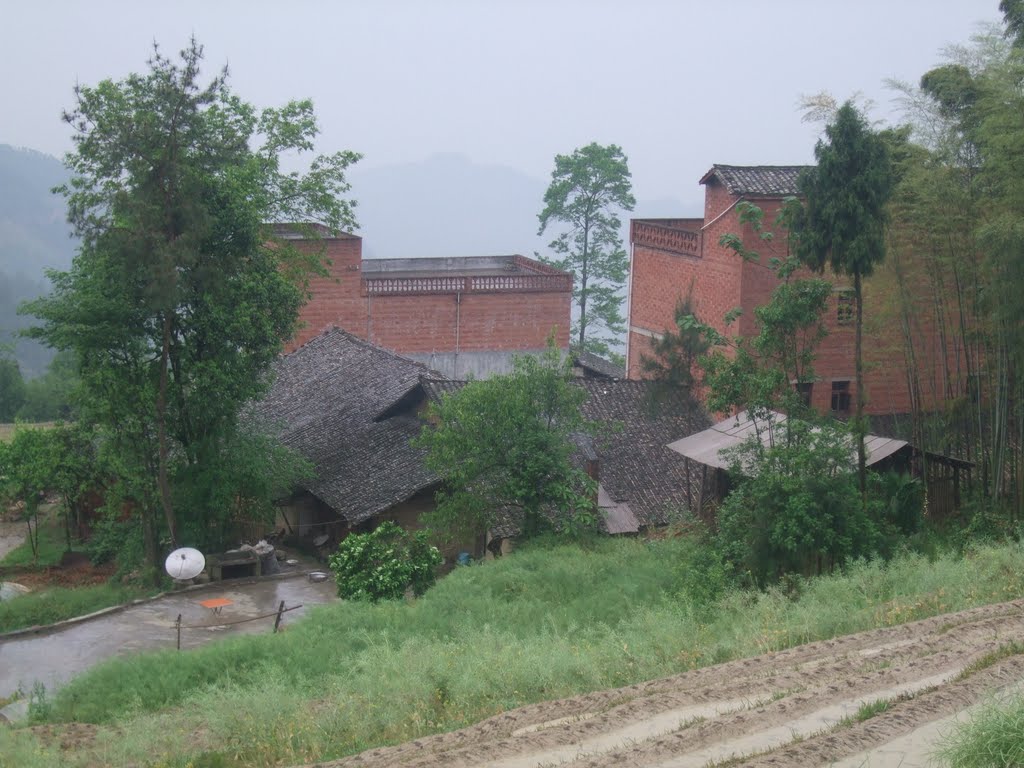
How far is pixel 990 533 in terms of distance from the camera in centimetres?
1435

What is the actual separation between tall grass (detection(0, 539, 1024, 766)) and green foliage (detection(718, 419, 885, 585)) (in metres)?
0.53

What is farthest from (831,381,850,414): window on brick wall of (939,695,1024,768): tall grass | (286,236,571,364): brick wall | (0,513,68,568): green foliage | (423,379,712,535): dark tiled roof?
(939,695,1024,768): tall grass

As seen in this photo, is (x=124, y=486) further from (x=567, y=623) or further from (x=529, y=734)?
(x=529, y=734)

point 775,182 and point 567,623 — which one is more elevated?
point 775,182

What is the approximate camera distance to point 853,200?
14.3 m

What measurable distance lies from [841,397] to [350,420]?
36.6 ft

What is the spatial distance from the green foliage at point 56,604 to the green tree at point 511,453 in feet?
18.6

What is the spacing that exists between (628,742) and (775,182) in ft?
58.1

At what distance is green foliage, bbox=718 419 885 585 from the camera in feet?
44.4

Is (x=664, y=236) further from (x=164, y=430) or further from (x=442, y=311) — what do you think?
(x=164, y=430)

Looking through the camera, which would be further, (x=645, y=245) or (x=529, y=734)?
(x=645, y=245)

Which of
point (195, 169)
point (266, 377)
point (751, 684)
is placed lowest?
point (751, 684)

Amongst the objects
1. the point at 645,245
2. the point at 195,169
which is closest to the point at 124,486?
the point at 195,169

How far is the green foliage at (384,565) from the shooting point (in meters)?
15.7
